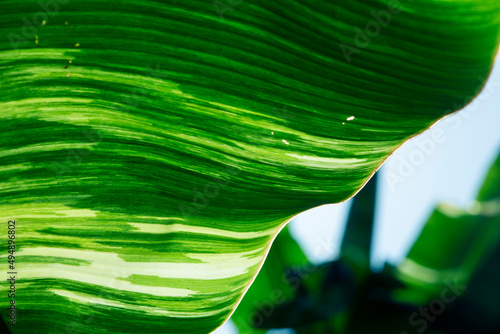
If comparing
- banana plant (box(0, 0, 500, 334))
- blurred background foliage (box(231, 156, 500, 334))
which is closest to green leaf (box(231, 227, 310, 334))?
blurred background foliage (box(231, 156, 500, 334))

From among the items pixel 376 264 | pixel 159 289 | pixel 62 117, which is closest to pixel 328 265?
pixel 376 264

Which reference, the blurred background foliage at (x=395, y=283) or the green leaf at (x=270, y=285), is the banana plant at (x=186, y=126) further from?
the green leaf at (x=270, y=285)

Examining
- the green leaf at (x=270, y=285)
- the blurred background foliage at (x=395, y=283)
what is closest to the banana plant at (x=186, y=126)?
the blurred background foliage at (x=395, y=283)

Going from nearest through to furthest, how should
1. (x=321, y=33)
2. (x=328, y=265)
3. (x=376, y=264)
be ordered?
(x=321, y=33) < (x=328, y=265) < (x=376, y=264)

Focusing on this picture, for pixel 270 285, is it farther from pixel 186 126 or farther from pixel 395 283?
pixel 186 126

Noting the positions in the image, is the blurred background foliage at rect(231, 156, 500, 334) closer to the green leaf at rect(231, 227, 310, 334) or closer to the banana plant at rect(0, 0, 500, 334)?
the green leaf at rect(231, 227, 310, 334)

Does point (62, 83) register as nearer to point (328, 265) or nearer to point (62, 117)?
point (62, 117)

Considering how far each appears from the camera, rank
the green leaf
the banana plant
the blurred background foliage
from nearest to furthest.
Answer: the banana plant, the blurred background foliage, the green leaf
